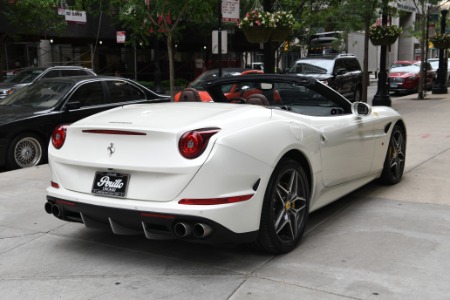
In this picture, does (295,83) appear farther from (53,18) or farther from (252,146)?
(53,18)

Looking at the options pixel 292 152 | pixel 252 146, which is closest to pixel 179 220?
pixel 252 146

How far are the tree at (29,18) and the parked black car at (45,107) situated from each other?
31.6 feet

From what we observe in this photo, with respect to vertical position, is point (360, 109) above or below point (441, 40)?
below

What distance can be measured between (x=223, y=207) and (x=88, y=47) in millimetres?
26126

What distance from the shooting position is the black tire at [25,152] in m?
8.29

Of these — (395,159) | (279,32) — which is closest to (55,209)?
(395,159)

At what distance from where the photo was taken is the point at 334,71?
57.6ft

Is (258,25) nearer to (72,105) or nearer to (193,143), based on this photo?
(72,105)

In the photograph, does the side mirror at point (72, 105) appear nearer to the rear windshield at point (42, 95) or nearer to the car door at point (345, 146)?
the rear windshield at point (42, 95)

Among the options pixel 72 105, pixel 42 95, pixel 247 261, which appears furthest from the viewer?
pixel 42 95

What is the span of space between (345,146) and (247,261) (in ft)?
5.69

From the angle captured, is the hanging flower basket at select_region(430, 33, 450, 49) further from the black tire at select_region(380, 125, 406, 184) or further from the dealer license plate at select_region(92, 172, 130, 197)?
the dealer license plate at select_region(92, 172, 130, 197)

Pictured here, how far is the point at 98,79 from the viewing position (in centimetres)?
976

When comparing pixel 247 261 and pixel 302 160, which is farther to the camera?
pixel 302 160
